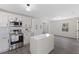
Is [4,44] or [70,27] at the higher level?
[70,27]

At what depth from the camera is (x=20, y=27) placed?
5.13 m

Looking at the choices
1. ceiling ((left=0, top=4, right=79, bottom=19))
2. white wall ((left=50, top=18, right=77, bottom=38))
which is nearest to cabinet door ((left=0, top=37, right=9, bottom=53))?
ceiling ((left=0, top=4, right=79, bottom=19))

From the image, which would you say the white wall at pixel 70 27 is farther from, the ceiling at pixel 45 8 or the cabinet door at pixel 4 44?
the cabinet door at pixel 4 44

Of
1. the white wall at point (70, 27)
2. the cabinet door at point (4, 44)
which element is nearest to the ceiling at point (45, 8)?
the cabinet door at point (4, 44)

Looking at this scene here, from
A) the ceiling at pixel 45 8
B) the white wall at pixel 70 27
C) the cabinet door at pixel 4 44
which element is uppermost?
the ceiling at pixel 45 8

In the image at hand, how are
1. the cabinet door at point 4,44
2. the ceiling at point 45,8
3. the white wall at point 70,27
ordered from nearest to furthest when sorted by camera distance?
the ceiling at point 45,8, the cabinet door at point 4,44, the white wall at point 70,27

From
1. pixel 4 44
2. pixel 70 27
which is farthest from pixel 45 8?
pixel 70 27

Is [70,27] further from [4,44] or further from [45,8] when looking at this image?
[4,44]

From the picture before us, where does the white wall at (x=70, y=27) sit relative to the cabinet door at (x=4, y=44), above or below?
above

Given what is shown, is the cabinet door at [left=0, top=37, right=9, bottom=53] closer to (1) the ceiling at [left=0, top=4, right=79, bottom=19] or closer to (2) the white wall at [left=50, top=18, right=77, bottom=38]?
(1) the ceiling at [left=0, top=4, right=79, bottom=19]

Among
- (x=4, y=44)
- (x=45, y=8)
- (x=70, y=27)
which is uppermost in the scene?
(x=45, y=8)

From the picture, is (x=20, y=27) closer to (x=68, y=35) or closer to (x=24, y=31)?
(x=24, y=31)
